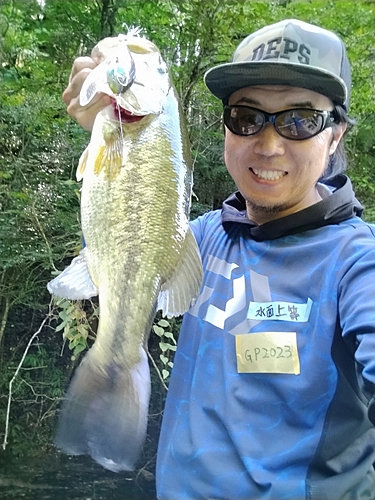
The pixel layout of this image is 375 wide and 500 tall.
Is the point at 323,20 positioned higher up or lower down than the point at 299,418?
higher up

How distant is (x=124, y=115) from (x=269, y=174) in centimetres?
44

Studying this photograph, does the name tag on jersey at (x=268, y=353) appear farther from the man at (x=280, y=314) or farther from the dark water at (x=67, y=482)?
the dark water at (x=67, y=482)

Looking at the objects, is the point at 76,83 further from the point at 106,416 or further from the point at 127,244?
the point at 106,416

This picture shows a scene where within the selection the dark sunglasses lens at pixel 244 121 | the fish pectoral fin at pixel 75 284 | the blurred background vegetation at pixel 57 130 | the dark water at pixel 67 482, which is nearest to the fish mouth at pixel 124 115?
the dark sunglasses lens at pixel 244 121

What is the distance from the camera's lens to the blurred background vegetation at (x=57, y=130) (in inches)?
154

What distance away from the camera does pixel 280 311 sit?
1286 mm

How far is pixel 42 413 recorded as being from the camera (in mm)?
4641

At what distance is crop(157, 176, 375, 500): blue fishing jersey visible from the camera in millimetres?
1187

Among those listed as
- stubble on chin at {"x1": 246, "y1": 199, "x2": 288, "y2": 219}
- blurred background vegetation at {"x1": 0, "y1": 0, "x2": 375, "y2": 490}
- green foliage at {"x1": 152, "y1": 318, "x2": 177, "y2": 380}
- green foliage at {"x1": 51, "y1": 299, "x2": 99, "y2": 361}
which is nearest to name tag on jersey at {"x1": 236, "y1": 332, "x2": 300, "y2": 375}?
stubble on chin at {"x1": 246, "y1": 199, "x2": 288, "y2": 219}

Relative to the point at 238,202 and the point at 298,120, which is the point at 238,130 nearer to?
the point at 298,120

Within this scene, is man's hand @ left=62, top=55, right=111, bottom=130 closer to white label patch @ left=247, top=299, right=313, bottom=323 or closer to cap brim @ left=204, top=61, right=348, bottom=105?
cap brim @ left=204, top=61, right=348, bottom=105

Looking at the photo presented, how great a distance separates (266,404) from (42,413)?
155 inches

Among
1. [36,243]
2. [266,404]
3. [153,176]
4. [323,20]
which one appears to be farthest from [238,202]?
[323,20]

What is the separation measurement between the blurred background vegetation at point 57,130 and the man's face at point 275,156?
2.41 metres
